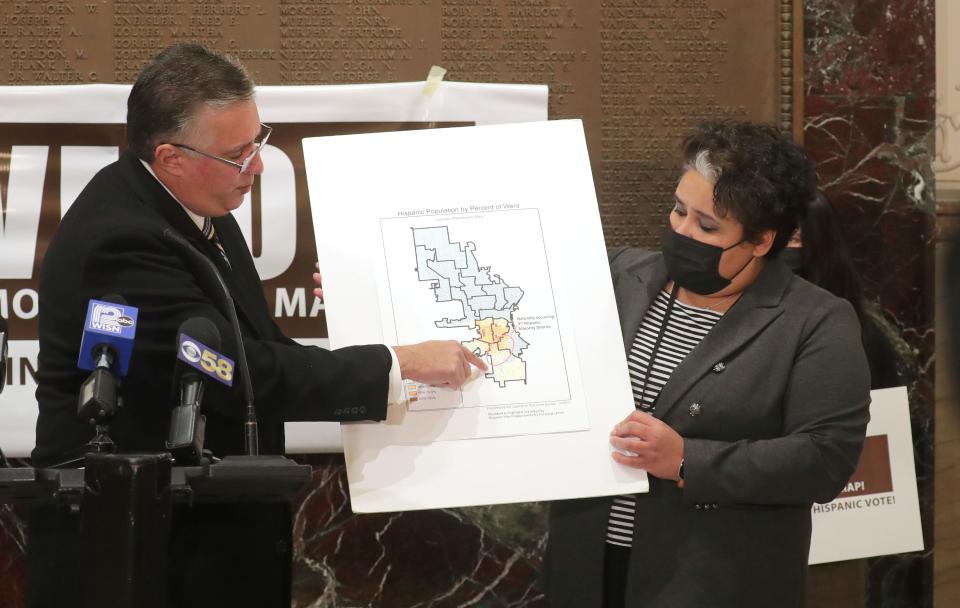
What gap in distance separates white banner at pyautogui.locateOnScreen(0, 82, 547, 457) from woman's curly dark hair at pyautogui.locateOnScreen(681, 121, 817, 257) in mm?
1251

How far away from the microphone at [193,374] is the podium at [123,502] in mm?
49

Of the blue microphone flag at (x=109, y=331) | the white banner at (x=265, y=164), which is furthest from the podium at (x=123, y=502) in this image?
the white banner at (x=265, y=164)

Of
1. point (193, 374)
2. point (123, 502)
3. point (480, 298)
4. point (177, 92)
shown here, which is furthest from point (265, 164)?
point (123, 502)

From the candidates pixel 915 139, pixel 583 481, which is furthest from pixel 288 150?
pixel 915 139

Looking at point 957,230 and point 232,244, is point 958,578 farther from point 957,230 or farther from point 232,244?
point 232,244

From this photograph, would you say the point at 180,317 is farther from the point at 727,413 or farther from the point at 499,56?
the point at 499,56

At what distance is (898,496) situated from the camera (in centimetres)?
323

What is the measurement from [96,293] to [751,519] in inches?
54.6

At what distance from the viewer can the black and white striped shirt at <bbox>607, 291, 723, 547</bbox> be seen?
2.15 m

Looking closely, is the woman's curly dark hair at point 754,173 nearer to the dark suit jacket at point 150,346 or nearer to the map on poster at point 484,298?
the map on poster at point 484,298

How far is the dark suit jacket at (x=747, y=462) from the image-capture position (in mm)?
2018

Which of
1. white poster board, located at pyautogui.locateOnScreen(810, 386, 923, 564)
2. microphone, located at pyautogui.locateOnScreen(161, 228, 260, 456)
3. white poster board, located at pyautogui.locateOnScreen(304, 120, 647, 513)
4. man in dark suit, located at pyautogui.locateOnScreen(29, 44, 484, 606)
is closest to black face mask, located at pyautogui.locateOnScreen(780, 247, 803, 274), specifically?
white poster board, located at pyautogui.locateOnScreen(810, 386, 923, 564)

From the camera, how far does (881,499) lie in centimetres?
322

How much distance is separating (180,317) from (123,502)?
0.59 m
